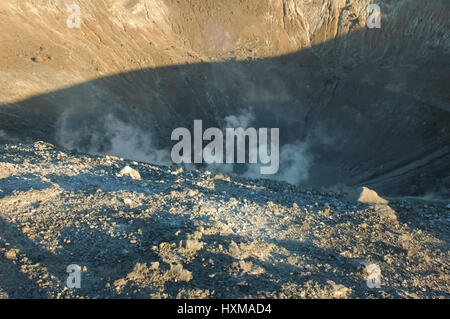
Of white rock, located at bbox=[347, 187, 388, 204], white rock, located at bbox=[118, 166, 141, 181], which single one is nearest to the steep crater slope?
white rock, located at bbox=[347, 187, 388, 204]

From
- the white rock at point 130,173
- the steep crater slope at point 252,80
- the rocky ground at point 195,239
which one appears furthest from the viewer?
the steep crater slope at point 252,80

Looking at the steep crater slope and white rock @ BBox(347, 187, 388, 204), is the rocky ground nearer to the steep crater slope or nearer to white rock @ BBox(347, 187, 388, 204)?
white rock @ BBox(347, 187, 388, 204)

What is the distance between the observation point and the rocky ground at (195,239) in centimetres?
417

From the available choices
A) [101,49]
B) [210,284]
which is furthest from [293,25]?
[210,284]

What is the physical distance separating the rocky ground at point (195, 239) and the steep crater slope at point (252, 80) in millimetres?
6142

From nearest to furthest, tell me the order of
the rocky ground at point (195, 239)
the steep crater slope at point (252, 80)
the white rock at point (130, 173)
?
the rocky ground at point (195, 239)
the white rock at point (130, 173)
the steep crater slope at point (252, 80)

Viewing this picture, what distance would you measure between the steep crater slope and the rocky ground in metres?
6.14

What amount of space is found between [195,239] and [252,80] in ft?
43.1

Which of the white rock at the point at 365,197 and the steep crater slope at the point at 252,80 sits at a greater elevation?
the steep crater slope at the point at 252,80

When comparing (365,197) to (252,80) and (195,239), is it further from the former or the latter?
(252,80)

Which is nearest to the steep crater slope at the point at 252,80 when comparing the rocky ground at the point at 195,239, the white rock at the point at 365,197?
the white rock at the point at 365,197

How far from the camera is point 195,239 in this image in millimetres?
4953

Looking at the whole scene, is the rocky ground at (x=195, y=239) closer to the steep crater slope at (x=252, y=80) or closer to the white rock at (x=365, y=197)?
the white rock at (x=365, y=197)

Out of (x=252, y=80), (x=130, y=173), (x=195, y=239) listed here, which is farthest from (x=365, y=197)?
(x=252, y=80)
